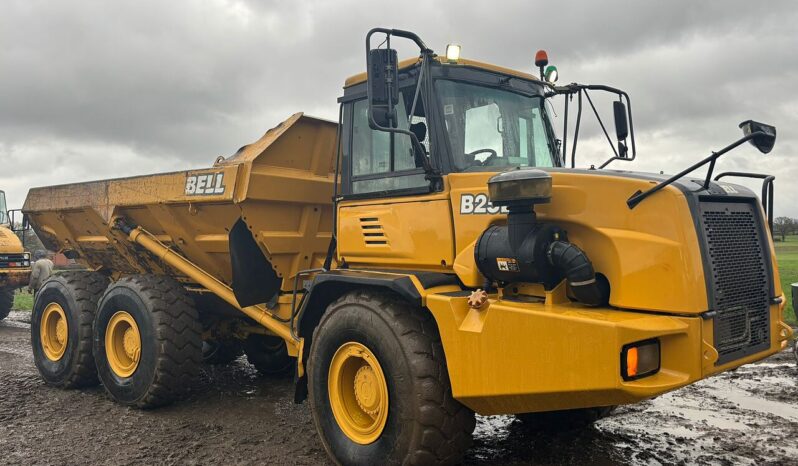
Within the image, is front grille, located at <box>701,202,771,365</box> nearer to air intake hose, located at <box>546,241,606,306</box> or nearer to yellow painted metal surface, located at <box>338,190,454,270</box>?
air intake hose, located at <box>546,241,606,306</box>

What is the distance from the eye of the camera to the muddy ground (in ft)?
14.3

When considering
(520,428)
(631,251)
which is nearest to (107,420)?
(520,428)

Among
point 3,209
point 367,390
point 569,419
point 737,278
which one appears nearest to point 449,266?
point 367,390

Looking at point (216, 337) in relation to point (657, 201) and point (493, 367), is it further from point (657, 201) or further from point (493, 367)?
point (657, 201)

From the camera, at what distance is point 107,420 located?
17.9ft

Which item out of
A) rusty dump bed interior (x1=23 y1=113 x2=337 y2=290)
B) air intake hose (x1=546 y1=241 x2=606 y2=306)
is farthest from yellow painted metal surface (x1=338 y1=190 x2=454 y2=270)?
rusty dump bed interior (x1=23 y1=113 x2=337 y2=290)

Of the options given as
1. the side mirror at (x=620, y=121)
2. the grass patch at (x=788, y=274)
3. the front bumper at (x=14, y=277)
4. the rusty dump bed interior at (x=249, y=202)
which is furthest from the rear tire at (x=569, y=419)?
the front bumper at (x=14, y=277)

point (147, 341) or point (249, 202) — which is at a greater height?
point (249, 202)

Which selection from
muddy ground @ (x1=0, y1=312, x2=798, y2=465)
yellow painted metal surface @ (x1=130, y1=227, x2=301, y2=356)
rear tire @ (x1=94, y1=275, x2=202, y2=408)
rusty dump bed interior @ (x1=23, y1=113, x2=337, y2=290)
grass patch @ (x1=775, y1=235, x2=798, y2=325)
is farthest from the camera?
grass patch @ (x1=775, y1=235, x2=798, y2=325)

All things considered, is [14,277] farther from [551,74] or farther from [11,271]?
[551,74]

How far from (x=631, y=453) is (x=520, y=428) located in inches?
33.5

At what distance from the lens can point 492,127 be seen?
418cm

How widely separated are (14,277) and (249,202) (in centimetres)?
997

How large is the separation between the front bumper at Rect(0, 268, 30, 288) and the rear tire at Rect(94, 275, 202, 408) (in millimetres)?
7861
